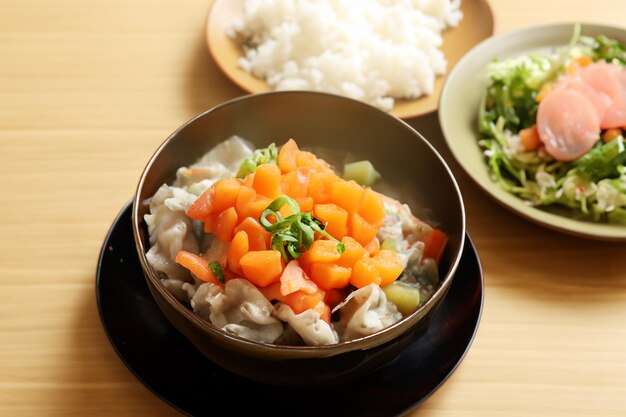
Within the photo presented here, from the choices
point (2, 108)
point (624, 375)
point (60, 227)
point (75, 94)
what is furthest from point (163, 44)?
point (624, 375)

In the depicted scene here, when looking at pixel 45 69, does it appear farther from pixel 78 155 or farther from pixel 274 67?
pixel 274 67

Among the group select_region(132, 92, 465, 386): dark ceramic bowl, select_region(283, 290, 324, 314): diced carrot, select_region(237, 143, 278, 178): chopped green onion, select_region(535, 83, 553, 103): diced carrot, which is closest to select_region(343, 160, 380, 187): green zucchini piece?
select_region(132, 92, 465, 386): dark ceramic bowl

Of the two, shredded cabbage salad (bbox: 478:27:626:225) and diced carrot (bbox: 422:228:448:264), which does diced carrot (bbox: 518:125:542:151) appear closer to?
shredded cabbage salad (bbox: 478:27:626:225)

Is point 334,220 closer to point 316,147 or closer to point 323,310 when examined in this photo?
point 323,310

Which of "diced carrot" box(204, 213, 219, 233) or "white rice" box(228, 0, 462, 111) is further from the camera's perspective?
"white rice" box(228, 0, 462, 111)

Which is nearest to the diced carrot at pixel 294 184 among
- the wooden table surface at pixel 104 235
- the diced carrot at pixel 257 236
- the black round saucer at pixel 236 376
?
the diced carrot at pixel 257 236

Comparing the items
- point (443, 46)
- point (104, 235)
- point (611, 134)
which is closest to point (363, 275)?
point (104, 235)

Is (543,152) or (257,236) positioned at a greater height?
(257,236)
